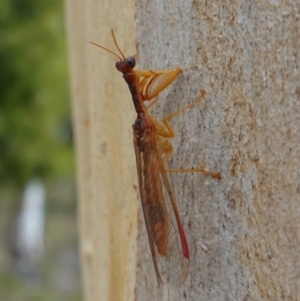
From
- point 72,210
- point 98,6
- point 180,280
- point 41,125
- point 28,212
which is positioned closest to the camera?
point 180,280

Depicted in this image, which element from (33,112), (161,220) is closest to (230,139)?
(161,220)

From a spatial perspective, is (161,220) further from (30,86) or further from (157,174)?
(30,86)

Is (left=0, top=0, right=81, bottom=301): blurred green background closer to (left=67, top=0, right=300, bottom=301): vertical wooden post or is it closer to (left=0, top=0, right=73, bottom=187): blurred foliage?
(left=0, top=0, right=73, bottom=187): blurred foliage

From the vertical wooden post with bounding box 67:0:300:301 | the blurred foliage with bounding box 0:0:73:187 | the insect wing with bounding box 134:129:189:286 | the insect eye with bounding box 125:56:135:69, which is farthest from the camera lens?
the blurred foliage with bounding box 0:0:73:187

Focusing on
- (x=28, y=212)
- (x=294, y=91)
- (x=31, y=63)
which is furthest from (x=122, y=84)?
(x=28, y=212)

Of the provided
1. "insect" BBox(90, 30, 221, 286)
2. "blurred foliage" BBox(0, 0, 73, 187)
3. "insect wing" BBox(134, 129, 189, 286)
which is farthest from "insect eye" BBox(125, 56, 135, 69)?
"blurred foliage" BBox(0, 0, 73, 187)

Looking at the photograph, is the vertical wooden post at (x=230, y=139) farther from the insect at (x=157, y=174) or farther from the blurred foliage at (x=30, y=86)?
the blurred foliage at (x=30, y=86)

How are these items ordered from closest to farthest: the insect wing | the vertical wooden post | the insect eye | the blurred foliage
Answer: the vertical wooden post, the insect wing, the insect eye, the blurred foliage

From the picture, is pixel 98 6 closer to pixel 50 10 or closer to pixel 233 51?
pixel 233 51
